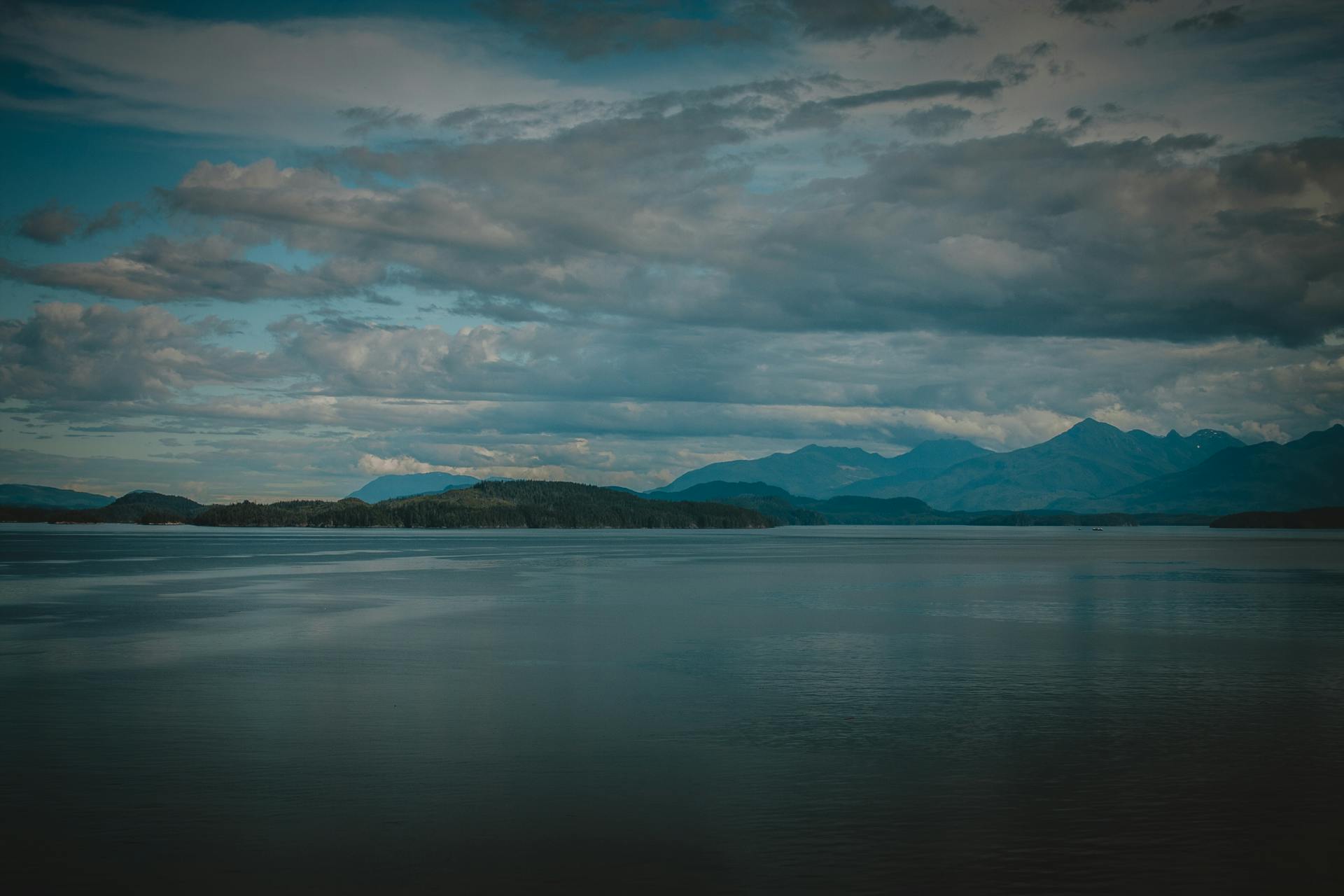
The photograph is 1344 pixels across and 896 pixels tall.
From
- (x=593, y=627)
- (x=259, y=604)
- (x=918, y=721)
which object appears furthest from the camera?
(x=259, y=604)

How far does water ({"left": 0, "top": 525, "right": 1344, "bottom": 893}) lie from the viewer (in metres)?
17.2

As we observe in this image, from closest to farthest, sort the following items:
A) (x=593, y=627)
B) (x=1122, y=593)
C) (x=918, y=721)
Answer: (x=918, y=721), (x=593, y=627), (x=1122, y=593)

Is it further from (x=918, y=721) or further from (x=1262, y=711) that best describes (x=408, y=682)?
(x=1262, y=711)

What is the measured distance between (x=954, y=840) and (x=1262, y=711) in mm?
16923

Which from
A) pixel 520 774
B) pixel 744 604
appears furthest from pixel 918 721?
pixel 744 604

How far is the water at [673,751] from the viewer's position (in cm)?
1716

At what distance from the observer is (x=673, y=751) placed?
2488 centimetres

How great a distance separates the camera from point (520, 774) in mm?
22531

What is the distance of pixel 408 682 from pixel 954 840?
21.3 m

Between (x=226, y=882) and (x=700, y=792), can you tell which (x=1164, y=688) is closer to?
(x=700, y=792)

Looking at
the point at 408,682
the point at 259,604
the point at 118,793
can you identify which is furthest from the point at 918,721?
the point at 259,604

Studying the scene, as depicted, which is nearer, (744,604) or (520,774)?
(520,774)

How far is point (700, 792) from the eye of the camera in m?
21.1

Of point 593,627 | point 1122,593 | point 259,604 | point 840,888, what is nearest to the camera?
point 840,888
